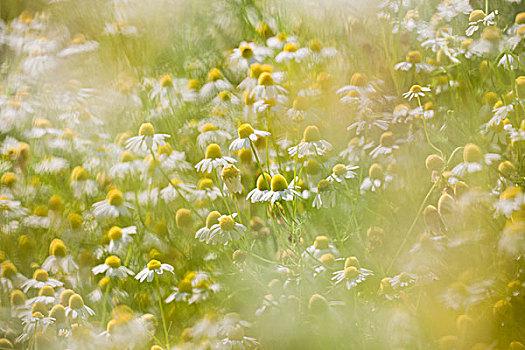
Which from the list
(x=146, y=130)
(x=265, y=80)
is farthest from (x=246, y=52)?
(x=146, y=130)

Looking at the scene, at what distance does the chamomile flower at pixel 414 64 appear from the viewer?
4.39ft

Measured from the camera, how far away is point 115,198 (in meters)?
1.38

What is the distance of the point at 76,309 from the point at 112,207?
29cm

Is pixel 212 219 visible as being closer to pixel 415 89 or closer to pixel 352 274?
pixel 352 274

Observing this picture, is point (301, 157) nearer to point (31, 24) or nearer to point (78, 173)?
point (78, 173)

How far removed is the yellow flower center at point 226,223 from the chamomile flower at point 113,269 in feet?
0.93

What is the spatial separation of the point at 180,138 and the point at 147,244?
0.34 m

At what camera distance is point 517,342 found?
0.90 metres

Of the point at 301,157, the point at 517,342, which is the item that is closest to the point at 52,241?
the point at 301,157

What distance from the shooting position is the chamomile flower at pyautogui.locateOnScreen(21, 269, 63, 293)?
127 centimetres

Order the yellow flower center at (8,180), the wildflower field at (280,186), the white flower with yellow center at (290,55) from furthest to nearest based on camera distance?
the yellow flower center at (8,180), the white flower with yellow center at (290,55), the wildflower field at (280,186)

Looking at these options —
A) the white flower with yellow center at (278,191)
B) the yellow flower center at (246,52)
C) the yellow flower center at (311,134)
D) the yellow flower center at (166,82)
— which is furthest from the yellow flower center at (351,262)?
the yellow flower center at (166,82)

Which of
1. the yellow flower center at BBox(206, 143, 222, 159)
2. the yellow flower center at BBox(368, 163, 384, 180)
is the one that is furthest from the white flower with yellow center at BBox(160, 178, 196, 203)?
the yellow flower center at BBox(368, 163, 384, 180)

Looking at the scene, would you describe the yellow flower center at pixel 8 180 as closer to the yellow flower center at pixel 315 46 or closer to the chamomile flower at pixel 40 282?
the chamomile flower at pixel 40 282
